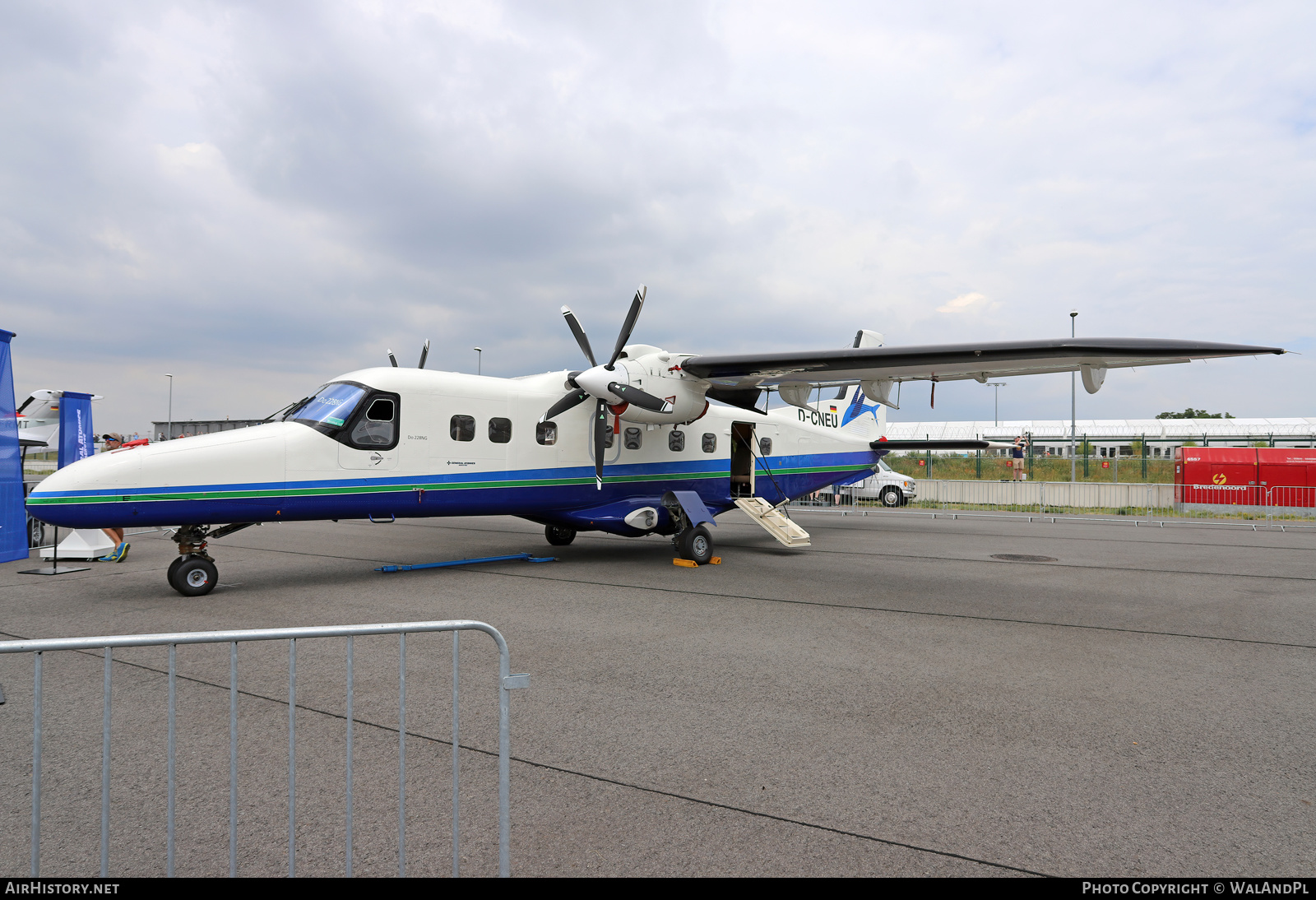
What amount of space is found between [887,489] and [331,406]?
23.8 m

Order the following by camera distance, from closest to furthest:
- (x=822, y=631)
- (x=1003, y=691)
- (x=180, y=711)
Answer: (x=180, y=711), (x=1003, y=691), (x=822, y=631)

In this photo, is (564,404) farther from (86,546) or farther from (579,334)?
(86,546)

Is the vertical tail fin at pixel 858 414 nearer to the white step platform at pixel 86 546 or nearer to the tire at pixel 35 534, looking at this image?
the white step platform at pixel 86 546

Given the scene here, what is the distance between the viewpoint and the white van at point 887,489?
29.1 metres

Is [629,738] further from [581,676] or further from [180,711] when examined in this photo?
[180,711]

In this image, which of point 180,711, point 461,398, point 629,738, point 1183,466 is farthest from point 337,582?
point 1183,466

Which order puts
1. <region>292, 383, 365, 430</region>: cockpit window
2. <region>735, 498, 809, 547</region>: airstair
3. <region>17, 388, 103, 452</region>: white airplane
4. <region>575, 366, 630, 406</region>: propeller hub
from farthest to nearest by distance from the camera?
<region>17, 388, 103, 452</region>: white airplane → <region>735, 498, 809, 547</region>: airstair → <region>575, 366, 630, 406</region>: propeller hub → <region>292, 383, 365, 430</region>: cockpit window

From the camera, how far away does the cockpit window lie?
9898mm

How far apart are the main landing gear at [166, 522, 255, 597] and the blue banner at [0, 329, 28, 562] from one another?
17.8 feet

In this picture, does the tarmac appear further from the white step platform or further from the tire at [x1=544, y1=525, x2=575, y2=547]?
the tire at [x1=544, y1=525, x2=575, y2=547]

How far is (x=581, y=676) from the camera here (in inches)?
227

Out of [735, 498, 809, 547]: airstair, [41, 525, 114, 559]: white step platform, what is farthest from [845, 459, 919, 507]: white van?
[41, 525, 114, 559]: white step platform

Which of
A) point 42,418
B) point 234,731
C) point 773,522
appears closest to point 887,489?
point 773,522
